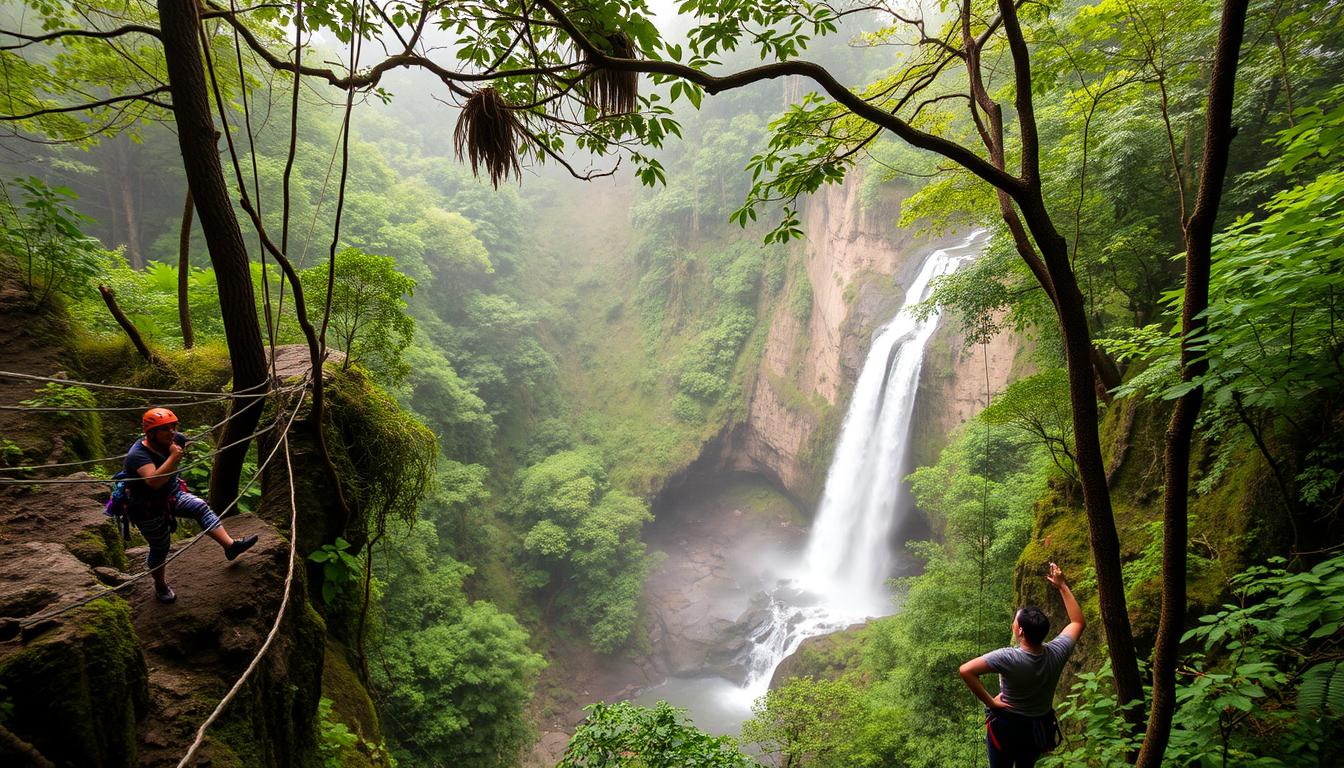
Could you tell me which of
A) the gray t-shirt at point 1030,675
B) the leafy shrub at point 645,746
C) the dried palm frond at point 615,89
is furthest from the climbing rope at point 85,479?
the leafy shrub at point 645,746

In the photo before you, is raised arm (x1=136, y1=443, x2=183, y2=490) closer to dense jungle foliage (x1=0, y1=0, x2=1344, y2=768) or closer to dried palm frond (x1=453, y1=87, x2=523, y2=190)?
dense jungle foliage (x1=0, y1=0, x2=1344, y2=768)

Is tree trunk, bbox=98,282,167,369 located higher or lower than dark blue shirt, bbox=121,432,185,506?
higher

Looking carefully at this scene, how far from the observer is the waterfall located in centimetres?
1702

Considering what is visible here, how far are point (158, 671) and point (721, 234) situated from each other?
2659 centimetres

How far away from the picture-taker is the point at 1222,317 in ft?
8.54

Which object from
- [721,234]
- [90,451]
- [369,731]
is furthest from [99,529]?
[721,234]

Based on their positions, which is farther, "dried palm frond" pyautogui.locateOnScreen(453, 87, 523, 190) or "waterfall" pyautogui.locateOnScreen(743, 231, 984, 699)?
"waterfall" pyautogui.locateOnScreen(743, 231, 984, 699)

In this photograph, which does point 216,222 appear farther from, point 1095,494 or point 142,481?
point 1095,494

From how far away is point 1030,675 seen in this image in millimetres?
2740

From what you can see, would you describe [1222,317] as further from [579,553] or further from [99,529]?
[579,553]

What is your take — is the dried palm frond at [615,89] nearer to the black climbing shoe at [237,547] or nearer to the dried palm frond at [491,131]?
the dried palm frond at [491,131]

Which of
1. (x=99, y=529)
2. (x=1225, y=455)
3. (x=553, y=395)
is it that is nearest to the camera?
(x=99, y=529)

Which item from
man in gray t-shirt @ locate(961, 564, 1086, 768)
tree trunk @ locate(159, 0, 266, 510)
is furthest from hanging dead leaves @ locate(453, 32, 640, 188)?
man in gray t-shirt @ locate(961, 564, 1086, 768)

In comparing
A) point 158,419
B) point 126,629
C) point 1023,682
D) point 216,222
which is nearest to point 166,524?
point 158,419
